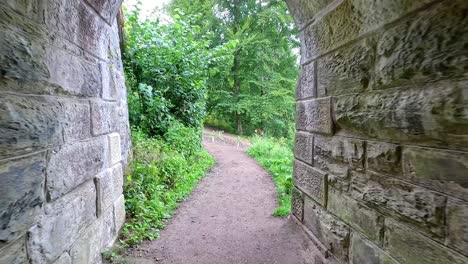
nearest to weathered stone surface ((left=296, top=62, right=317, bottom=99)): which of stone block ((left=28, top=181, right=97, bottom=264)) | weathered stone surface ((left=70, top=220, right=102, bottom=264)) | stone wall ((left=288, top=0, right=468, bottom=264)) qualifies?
stone wall ((left=288, top=0, right=468, bottom=264))

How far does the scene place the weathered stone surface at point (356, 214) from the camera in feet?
5.50

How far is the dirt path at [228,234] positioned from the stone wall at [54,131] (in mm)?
751

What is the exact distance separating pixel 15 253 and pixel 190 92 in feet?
20.6

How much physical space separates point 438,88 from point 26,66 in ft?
6.82

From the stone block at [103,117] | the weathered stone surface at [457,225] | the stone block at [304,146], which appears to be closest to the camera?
the weathered stone surface at [457,225]

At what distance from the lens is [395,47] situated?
4.84 feet

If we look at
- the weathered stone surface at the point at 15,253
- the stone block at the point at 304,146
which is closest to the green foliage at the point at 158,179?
the weathered stone surface at the point at 15,253

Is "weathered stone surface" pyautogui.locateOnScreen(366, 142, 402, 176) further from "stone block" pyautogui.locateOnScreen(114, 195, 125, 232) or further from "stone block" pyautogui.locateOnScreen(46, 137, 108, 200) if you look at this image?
"stone block" pyautogui.locateOnScreen(114, 195, 125, 232)

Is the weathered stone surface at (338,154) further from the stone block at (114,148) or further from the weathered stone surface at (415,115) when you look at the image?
the stone block at (114,148)

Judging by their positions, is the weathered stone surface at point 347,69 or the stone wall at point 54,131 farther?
the weathered stone surface at point 347,69

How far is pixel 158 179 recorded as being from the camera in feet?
14.5

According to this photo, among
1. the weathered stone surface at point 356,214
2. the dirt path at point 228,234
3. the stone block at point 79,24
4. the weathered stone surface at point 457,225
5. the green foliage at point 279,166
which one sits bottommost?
the dirt path at point 228,234

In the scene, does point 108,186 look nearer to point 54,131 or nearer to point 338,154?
point 54,131

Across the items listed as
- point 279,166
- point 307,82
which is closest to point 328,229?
point 307,82
